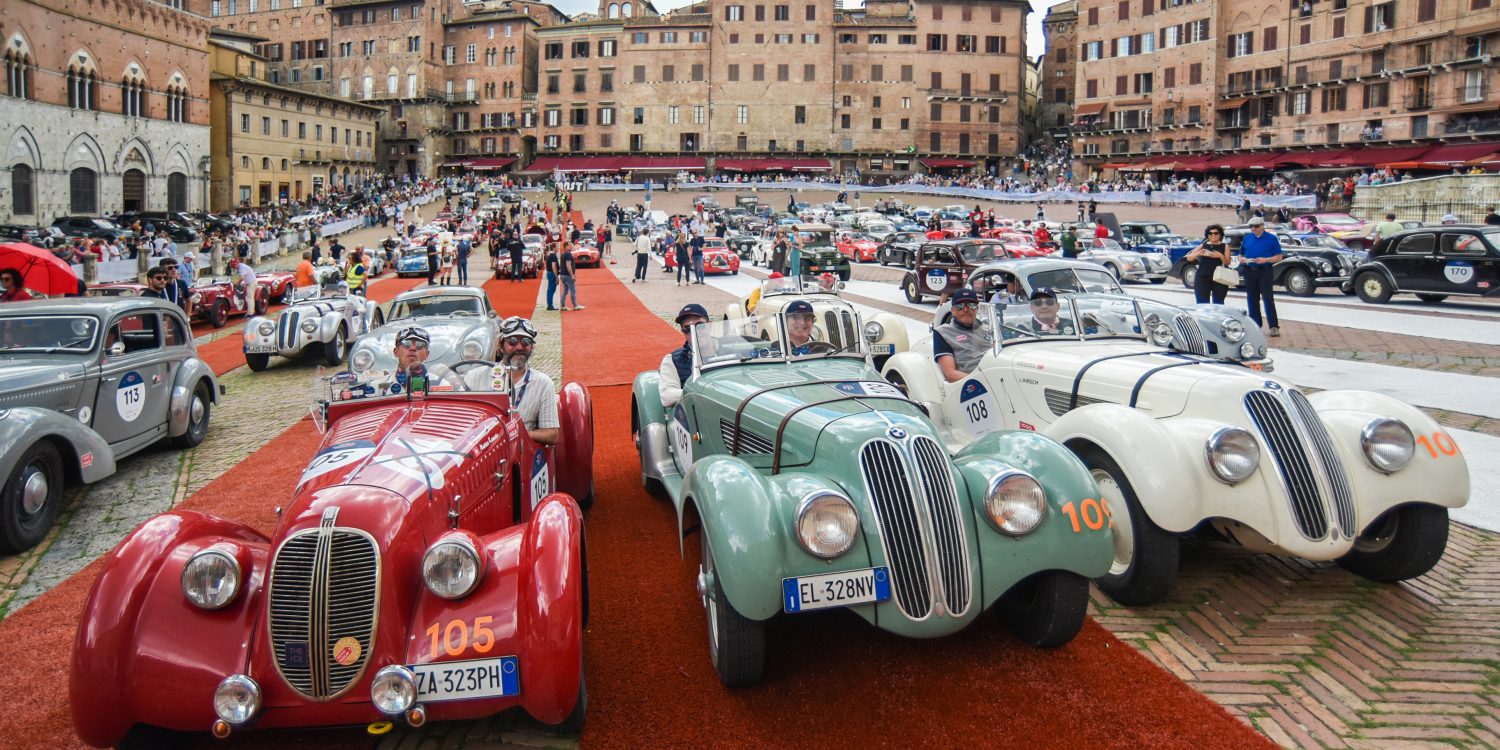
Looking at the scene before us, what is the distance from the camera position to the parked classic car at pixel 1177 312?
1193 cm

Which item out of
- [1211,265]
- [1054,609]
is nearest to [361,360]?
[1054,609]

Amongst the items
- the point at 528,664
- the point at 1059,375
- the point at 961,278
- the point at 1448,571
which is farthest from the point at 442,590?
the point at 961,278

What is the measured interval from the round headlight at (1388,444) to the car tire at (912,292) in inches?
676

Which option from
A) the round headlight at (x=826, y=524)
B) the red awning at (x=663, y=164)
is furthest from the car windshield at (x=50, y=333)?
the red awning at (x=663, y=164)

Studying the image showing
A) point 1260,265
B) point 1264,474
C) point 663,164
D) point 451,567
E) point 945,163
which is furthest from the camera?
point 663,164

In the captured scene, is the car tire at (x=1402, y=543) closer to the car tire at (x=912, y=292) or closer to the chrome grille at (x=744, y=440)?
the chrome grille at (x=744, y=440)

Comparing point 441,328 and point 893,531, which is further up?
point 441,328

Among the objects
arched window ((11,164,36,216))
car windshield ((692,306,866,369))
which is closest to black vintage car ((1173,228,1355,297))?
car windshield ((692,306,866,369))

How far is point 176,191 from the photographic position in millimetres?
54000

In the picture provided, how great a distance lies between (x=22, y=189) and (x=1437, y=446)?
5510 centimetres

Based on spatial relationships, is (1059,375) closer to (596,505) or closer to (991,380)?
(991,380)

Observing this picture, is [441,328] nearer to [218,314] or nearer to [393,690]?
[393,690]

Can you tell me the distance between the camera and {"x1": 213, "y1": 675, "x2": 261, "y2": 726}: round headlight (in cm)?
364

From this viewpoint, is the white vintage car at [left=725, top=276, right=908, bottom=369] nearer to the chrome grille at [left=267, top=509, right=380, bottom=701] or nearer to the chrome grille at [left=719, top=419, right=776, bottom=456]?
the chrome grille at [left=719, top=419, right=776, bottom=456]
